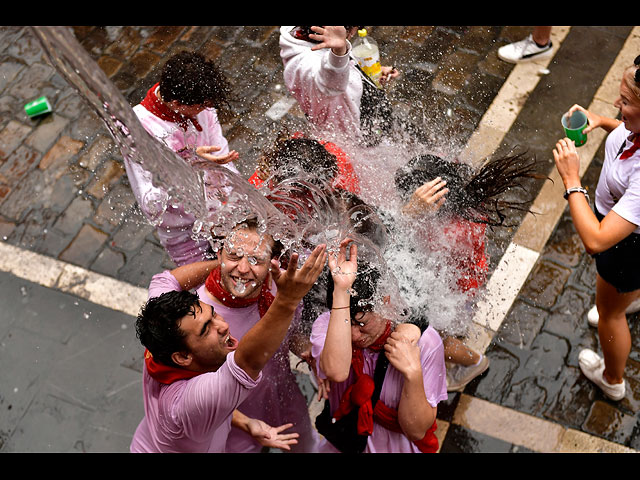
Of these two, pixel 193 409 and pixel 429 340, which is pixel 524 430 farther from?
pixel 193 409

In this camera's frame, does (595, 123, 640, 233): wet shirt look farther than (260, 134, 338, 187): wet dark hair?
No

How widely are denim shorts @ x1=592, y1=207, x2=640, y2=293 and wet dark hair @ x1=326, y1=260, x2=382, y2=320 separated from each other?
138cm

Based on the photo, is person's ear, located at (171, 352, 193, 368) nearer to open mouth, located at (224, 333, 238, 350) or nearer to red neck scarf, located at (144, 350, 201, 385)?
red neck scarf, located at (144, 350, 201, 385)

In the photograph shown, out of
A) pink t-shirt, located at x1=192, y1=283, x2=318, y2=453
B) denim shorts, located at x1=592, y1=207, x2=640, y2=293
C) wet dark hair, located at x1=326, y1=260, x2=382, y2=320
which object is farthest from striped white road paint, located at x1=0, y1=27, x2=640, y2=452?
wet dark hair, located at x1=326, y1=260, x2=382, y2=320

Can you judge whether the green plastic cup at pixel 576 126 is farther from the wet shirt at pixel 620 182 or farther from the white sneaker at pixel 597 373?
the white sneaker at pixel 597 373

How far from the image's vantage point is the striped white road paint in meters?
4.43

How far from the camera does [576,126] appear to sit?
4270 mm

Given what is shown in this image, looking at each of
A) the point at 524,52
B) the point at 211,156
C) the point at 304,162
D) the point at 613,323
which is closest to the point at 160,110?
the point at 211,156

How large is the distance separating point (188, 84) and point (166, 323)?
1507 mm

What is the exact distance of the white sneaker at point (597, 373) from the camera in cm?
441

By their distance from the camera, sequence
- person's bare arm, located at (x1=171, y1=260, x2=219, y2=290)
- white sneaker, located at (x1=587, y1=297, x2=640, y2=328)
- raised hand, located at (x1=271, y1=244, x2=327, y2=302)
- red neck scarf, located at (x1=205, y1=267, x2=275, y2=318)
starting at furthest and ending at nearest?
white sneaker, located at (x1=587, y1=297, x2=640, y2=328) → person's bare arm, located at (x1=171, y1=260, x2=219, y2=290) → red neck scarf, located at (x1=205, y1=267, x2=275, y2=318) → raised hand, located at (x1=271, y1=244, x2=327, y2=302)

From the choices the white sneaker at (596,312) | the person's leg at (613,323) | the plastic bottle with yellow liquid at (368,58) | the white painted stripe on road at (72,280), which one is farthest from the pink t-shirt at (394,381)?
the white painted stripe on road at (72,280)

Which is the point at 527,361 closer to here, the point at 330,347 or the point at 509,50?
the point at 330,347

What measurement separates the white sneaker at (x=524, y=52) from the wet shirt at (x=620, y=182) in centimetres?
261
